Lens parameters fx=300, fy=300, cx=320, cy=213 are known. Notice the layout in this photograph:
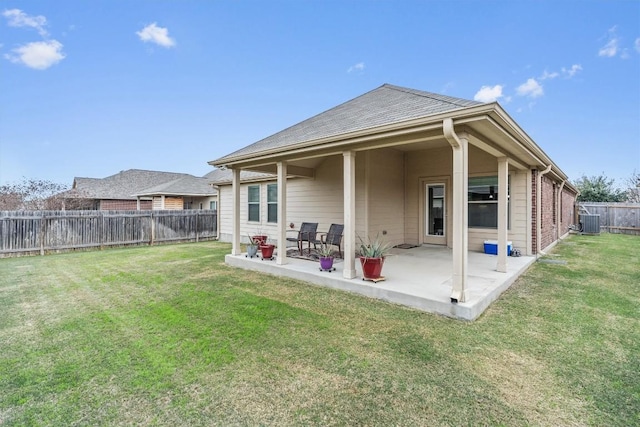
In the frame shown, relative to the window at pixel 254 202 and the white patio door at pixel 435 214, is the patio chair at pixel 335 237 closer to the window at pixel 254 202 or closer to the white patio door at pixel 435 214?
the white patio door at pixel 435 214

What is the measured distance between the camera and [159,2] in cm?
962

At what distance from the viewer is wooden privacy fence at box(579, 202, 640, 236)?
14492mm

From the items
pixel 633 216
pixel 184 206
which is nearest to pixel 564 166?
pixel 633 216

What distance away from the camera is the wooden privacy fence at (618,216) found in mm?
14492

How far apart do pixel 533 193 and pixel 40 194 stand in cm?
2056

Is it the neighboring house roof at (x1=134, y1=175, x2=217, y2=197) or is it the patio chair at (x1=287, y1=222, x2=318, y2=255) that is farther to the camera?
the neighboring house roof at (x1=134, y1=175, x2=217, y2=197)

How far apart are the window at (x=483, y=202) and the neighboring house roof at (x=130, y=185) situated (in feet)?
47.0

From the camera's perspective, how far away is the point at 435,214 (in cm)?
834

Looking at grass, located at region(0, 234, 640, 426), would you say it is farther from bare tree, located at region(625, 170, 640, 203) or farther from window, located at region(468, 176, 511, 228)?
bare tree, located at region(625, 170, 640, 203)

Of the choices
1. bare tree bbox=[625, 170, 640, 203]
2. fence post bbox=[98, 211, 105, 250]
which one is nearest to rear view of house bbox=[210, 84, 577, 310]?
fence post bbox=[98, 211, 105, 250]

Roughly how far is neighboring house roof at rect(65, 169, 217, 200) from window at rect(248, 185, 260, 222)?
7.71 metres

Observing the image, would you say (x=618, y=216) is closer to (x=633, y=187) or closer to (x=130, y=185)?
(x=633, y=187)

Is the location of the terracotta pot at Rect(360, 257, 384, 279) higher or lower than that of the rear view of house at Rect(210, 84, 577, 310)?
lower

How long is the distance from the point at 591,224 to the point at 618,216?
257cm
